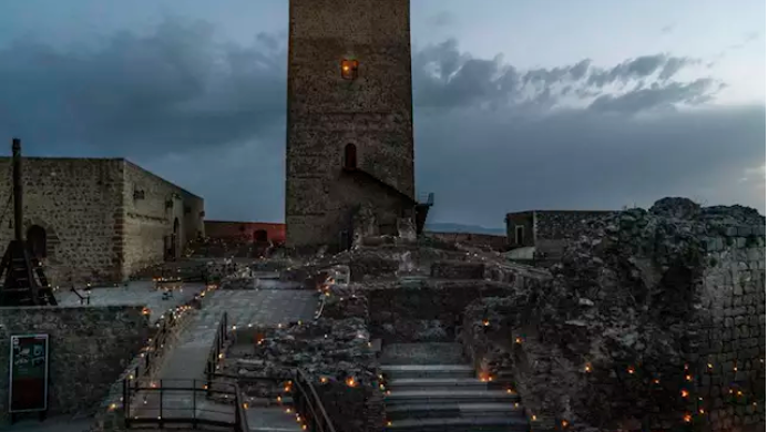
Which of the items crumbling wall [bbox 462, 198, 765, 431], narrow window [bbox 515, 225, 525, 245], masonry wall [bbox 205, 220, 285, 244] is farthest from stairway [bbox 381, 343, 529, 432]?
masonry wall [bbox 205, 220, 285, 244]

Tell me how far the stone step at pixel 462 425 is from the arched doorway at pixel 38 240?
15.5 m

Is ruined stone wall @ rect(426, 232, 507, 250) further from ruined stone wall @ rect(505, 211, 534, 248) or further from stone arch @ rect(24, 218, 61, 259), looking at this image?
stone arch @ rect(24, 218, 61, 259)

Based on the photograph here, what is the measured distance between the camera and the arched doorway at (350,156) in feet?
95.3

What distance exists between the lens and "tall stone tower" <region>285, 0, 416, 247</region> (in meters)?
28.7

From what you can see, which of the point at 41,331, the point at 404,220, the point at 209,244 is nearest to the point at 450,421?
the point at 41,331

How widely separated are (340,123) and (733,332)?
21.8m

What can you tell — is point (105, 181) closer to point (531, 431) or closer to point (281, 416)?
point (281, 416)

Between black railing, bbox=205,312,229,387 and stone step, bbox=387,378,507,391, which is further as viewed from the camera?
stone step, bbox=387,378,507,391

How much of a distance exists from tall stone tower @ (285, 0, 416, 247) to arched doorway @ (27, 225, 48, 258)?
10.4 m

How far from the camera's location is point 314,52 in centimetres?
2900

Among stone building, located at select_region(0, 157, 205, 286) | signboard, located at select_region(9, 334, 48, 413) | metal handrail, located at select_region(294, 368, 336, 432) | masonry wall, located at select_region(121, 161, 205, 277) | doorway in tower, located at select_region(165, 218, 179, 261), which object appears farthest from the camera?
doorway in tower, located at select_region(165, 218, 179, 261)

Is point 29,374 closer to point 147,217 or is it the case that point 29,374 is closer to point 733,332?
point 733,332

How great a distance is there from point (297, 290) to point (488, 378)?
7.36 meters

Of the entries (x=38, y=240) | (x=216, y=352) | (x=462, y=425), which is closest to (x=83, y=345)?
(x=216, y=352)
